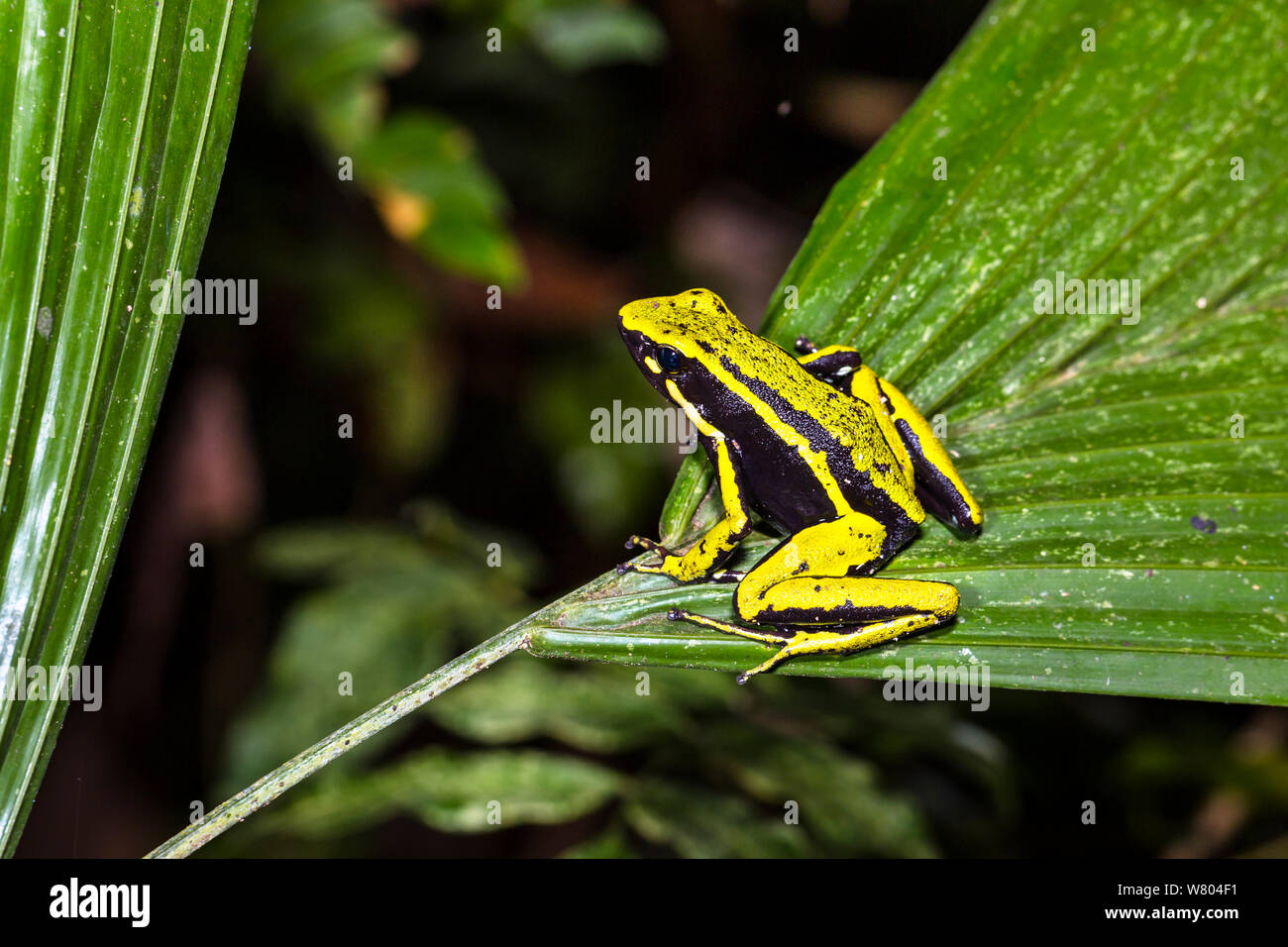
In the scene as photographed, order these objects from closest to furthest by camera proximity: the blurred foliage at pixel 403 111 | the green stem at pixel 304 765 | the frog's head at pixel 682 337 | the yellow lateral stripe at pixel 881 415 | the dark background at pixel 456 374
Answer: the green stem at pixel 304 765 → the yellow lateral stripe at pixel 881 415 → the frog's head at pixel 682 337 → the blurred foliage at pixel 403 111 → the dark background at pixel 456 374

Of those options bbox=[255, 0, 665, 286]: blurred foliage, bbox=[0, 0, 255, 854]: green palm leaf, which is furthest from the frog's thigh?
bbox=[255, 0, 665, 286]: blurred foliage

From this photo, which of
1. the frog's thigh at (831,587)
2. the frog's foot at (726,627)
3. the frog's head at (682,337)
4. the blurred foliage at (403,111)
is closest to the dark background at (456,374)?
the blurred foliage at (403,111)

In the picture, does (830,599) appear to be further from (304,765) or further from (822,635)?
(304,765)

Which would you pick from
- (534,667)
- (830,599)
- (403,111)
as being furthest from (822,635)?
(403,111)

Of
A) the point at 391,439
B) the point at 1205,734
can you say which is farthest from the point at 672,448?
the point at 1205,734

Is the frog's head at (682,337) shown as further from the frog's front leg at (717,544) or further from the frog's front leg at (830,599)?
the frog's front leg at (830,599)

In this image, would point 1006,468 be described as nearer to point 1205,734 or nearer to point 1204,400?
point 1204,400

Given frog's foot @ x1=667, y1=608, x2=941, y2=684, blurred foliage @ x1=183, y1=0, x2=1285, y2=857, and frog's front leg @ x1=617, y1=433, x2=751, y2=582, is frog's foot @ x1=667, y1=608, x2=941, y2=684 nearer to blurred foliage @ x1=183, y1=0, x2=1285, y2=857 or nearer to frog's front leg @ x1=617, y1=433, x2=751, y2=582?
frog's front leg @ x1=617, y1=433, x2=751, y2=582

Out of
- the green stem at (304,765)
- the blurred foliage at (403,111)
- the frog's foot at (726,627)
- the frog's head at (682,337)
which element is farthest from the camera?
the blurred foliage at (403,111)
